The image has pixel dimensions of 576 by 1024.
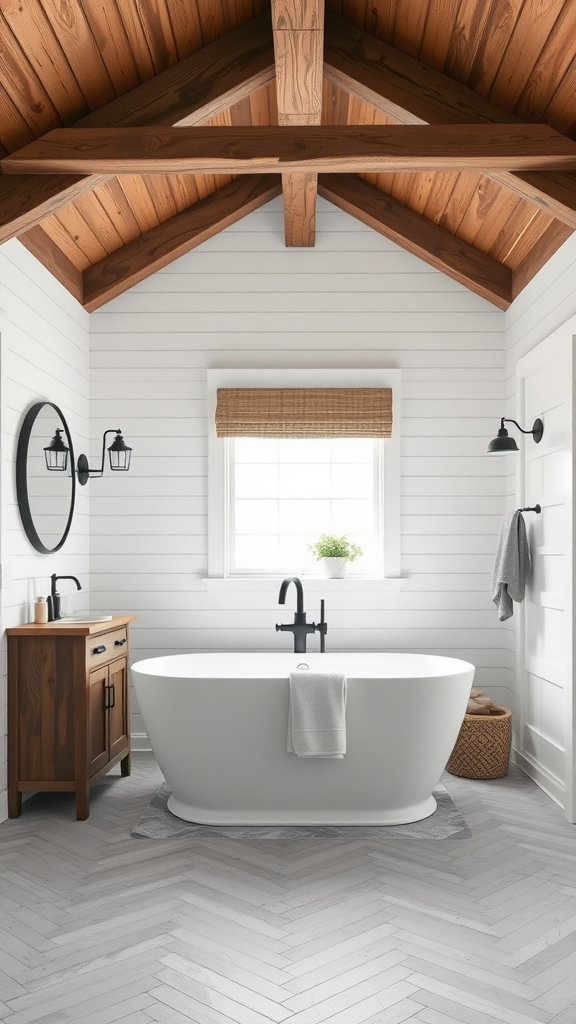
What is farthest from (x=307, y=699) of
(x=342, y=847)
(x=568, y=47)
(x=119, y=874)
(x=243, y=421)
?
(x=568, y=47)

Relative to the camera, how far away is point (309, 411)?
15.6 ft

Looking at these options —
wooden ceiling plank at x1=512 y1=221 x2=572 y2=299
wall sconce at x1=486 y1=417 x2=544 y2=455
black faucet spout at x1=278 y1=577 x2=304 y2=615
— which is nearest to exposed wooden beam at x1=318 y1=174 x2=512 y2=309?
wooden ceiling plank at x1=512 y1=221 x2=572 y2=299

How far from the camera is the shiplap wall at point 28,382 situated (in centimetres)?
356

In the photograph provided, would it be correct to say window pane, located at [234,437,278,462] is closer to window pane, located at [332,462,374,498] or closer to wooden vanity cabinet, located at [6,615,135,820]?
window pane, located at [332,462,374,498]

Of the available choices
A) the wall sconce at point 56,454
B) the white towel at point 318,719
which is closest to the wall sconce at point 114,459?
the wall sconce at point 56,454

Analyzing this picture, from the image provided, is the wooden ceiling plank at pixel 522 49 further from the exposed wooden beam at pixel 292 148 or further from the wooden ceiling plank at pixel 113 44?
the wooden ceiling plank at pixel 113 44

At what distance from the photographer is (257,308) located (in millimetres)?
4836

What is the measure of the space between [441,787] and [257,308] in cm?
285

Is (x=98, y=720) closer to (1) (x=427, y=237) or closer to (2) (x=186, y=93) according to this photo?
(2) (x=186, y=93)

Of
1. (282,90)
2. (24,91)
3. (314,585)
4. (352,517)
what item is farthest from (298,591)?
(24,91)

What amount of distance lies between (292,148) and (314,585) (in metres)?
2.39

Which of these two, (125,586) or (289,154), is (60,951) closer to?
(125,586)

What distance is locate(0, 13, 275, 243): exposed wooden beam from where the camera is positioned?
3283mm

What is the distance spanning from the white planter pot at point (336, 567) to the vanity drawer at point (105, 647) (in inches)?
48.0
